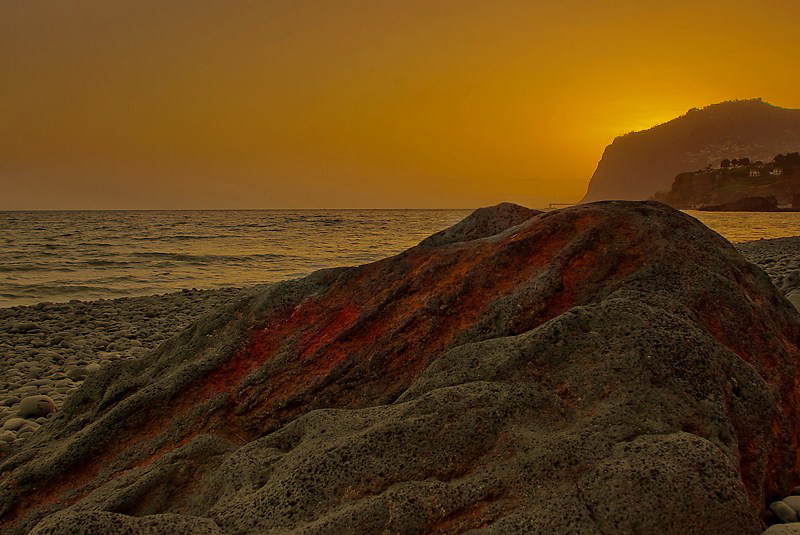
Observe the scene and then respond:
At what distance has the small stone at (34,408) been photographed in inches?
287

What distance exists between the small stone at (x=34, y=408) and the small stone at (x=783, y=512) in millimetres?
8574

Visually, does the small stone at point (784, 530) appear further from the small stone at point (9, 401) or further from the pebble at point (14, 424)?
the small stone at point (9, 401)

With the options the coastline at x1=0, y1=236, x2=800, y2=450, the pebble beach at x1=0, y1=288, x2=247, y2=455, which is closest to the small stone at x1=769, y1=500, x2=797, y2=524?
the coastline at x1=0, y1=236, x2=800, y2=450

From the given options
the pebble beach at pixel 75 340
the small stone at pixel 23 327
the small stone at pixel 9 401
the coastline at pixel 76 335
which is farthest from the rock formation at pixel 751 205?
the small stone at pixel 9 401

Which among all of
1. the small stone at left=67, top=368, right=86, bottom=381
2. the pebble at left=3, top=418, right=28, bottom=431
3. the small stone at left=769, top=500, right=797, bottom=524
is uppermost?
the small stone at left=769, top=500, right=797, bottom=524

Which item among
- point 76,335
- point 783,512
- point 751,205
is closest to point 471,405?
point 783,512

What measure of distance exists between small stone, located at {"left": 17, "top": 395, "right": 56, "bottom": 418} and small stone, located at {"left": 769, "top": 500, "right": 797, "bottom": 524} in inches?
338

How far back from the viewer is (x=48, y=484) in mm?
3963

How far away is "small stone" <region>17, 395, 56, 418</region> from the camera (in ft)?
23.9

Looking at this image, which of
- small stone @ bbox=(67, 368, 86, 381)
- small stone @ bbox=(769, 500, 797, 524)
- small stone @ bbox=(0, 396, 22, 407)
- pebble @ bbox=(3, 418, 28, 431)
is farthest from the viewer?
small stone @ bbox=(67, 368, 86, 381)

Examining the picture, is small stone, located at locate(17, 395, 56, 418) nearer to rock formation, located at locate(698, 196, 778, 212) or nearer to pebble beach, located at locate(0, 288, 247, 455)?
pebble beach, located at locate(0, 288, 247, 455)

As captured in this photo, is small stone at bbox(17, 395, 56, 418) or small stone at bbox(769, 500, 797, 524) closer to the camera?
small stone at bbox(769, 500, 797, 524)

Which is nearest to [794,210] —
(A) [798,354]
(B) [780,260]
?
(B) [780,260]

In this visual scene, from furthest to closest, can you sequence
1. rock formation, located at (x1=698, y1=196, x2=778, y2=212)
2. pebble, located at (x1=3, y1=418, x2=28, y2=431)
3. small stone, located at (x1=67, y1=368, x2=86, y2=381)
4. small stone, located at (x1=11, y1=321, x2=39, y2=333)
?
rock formation, located at (x1=698, y1=196, x2=778, y2=212)
small stone, located at (x1=11, y1=321, x2=39, y2=333)
small stone, located at (x1=67, y1=368, x2=86, y2=381)
pebble, located at (x1=3, y1=418, x2=28, y2=431)
